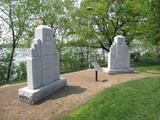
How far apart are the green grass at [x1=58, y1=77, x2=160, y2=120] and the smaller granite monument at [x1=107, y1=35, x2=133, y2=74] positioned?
455cm

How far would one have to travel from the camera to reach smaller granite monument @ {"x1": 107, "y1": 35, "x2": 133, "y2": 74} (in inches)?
523

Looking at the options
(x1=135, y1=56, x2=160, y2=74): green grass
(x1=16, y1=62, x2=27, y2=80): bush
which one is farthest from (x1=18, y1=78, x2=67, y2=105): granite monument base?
(x1=16, y1=62, x2=27, y2=80): bush

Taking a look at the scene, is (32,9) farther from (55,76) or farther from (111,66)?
(55,76)

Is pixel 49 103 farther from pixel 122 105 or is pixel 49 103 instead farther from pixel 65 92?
pixel 122 105

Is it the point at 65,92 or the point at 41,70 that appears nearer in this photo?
the point at 41,70

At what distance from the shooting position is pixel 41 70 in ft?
28.8

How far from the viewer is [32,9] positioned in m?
22.1

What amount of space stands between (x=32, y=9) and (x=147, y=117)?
57.7 ft

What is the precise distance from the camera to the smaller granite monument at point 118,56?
1329 cm

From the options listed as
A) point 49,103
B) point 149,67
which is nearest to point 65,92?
point 49,103

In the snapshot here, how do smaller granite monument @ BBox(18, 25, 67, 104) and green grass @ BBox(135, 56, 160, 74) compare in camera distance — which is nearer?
smaller granite monument @ BBox(18, 25, 67, 104)

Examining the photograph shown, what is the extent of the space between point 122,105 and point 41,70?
3.10m

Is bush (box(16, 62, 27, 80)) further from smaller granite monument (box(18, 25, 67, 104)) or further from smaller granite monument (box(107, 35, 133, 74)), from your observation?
smaller granite monument (box(18, 25, 67, 104))

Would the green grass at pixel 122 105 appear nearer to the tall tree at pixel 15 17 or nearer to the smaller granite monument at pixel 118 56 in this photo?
the smaller granite monument at pixel 118 56
